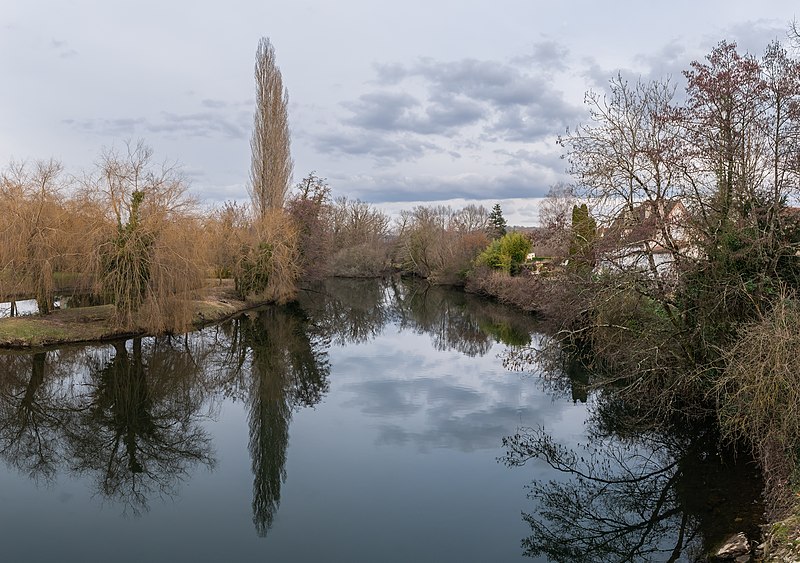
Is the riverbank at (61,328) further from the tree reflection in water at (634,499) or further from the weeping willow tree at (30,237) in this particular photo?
the tree reflection in water at (634,499)

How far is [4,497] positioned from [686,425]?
12.3m

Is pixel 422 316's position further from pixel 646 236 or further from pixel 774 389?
pixel 774 389

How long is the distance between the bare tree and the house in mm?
31817

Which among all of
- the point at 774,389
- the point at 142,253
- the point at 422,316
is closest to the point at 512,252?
the point at 422,316

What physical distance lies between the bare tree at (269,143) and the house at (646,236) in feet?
104

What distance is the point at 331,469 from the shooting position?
988 centimetres

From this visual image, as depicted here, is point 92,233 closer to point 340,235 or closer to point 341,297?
point 341,297

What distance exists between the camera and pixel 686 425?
11859mm

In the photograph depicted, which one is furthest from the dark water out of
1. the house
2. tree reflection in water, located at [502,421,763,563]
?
the house

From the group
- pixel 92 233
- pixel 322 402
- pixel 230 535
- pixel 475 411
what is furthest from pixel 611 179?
pixel 92 233

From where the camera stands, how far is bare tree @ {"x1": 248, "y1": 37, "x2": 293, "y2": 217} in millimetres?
41062

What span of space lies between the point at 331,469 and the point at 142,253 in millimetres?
12998

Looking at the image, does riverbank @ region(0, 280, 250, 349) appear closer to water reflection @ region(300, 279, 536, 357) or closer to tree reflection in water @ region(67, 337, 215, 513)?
tree reflection in water @ region(67, 337, 215, 513)

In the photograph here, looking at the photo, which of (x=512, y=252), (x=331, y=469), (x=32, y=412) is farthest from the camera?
(x=512, y=252)
